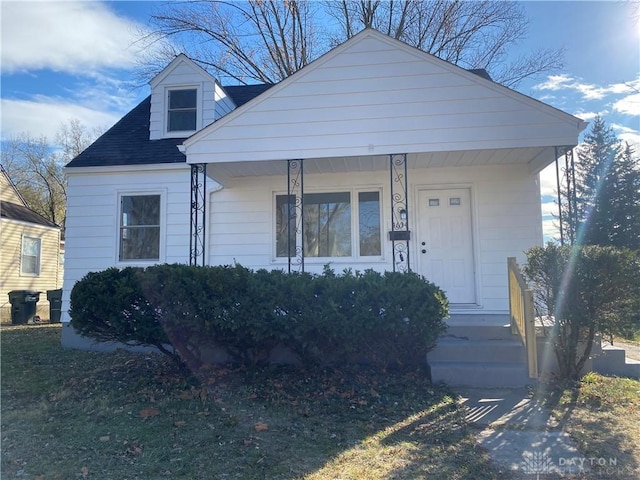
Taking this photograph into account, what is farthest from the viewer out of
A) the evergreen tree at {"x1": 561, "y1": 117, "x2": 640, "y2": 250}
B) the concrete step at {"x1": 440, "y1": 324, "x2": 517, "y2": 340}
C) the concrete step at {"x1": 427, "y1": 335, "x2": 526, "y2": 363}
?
the evergreen tree at {"x1": 561, "y1": 117, "x2": 640, "y2": 250}

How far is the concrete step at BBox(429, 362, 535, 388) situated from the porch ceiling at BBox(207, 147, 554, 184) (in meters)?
3.23

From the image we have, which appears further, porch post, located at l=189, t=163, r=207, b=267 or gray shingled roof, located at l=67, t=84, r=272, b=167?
gray shingled roof, located at l=67, t=84, r=272, b=167

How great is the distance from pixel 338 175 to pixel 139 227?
4227 mm

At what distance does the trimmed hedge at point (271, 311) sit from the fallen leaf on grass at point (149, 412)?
103 cm

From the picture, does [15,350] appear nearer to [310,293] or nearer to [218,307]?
[218,307]

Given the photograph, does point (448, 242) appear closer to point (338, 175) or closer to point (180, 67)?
point (338, 175)

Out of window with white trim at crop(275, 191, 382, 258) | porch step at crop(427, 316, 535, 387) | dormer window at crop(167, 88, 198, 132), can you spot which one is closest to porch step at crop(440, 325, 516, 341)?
porch step at crop(427, 316, 535, 387)

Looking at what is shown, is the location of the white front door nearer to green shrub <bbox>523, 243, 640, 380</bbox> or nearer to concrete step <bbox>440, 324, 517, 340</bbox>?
concrete step <bbox>440, 324, 517, 340</bbox>

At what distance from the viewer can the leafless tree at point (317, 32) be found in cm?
1633

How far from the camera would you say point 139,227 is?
28.5 ft

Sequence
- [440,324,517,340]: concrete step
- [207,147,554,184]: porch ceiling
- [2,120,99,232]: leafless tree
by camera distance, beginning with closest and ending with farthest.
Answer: [440,324,517,340]: concrete step → [207,147,554,184]: porch ceiling → [2,120,99,232]: leafless tree

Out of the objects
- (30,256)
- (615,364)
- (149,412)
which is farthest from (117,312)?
(30,256)

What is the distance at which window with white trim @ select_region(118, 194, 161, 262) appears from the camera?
28.3 feet

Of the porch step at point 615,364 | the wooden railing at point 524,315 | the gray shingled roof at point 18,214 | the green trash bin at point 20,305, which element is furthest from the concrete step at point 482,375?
the gray shingled roof at point 18,214
